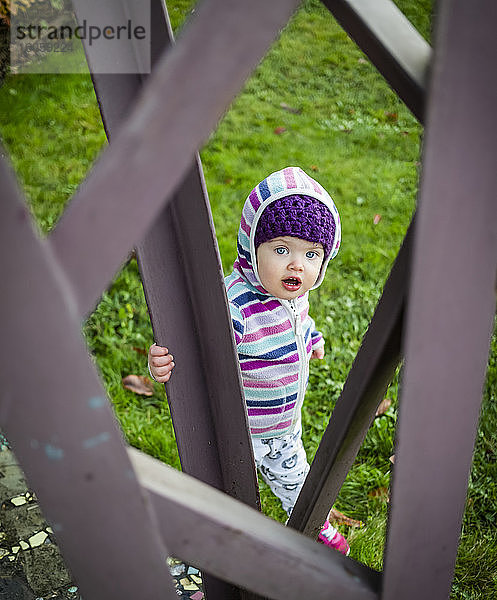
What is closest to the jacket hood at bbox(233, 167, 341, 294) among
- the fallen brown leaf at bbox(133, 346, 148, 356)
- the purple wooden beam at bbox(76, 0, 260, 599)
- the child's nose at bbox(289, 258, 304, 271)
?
the child's nose at bbox(289, 258, 304, 271)

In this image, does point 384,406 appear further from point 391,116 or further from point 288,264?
point 391,116

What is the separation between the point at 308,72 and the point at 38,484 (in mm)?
5699

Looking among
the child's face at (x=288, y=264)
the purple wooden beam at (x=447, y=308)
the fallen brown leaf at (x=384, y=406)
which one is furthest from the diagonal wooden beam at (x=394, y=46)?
the fallen brown leaf at (x=384, y=406)

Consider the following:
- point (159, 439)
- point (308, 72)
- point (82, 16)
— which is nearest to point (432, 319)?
point (82, 16)

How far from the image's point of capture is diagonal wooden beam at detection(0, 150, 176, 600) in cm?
80

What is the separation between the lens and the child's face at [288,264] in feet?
6.54

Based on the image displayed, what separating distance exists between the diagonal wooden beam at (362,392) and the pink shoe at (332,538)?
2.86ft

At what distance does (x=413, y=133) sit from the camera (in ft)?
17.5

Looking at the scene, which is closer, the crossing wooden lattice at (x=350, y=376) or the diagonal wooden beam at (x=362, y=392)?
the crossing wooden lattice at (x=350, y=376)

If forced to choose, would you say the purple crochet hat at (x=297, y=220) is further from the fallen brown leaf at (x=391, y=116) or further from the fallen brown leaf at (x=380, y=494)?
the fallen brown leaf at (x=391, y=116)

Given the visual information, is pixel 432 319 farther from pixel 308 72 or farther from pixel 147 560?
pixel 308 72

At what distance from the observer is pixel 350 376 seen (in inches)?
51.8

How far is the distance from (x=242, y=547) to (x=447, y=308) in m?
0.45

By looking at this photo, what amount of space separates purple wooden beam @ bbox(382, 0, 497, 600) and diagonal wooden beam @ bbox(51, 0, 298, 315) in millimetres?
217
